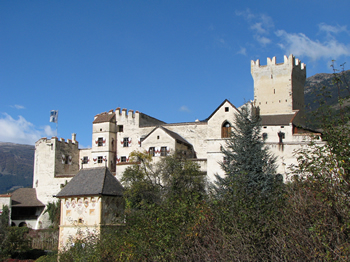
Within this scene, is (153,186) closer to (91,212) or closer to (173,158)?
(173,158)

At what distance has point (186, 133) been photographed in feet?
168

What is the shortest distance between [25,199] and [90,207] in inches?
1068

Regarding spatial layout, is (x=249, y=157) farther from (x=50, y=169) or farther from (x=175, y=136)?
(x=50, y=169)

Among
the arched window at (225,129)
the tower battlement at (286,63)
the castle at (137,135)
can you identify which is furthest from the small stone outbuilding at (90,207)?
the tower battlement at (286,63)

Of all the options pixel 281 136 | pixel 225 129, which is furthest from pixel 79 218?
pixel 281 136

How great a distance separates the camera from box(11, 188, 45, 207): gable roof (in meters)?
52.3

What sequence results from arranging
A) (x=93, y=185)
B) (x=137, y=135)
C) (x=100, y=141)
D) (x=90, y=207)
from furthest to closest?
(x=100, y=141), (x=137, y=135), (x=93, y=185), (x=90, y=207)

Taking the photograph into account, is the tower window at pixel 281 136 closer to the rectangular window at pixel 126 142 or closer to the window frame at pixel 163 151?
the window frame at pixel 163 151

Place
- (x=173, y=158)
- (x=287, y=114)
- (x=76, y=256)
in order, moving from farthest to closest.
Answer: (x=287, y=114), (x=173, y=158), (x=76, y=256)

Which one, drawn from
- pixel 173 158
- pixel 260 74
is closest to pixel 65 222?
pixel 173 158

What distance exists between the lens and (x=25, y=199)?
53.1 m

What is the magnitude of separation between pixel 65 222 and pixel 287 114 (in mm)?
30957

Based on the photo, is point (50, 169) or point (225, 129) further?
point (50, 169)

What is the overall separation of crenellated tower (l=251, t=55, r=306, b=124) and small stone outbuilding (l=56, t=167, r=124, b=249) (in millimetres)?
28232
